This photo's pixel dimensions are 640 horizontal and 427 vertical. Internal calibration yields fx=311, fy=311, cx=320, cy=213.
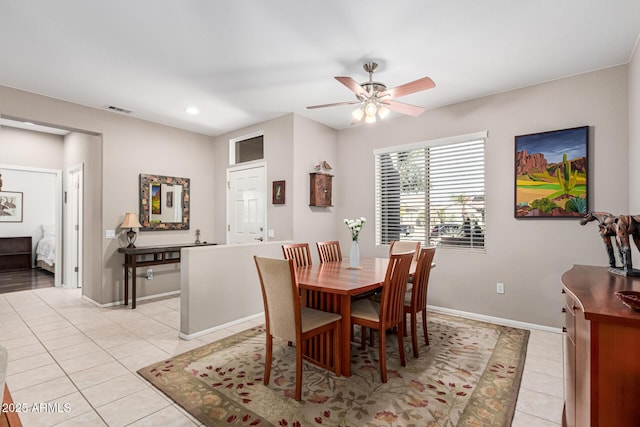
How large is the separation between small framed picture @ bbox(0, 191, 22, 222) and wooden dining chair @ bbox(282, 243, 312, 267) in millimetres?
7826

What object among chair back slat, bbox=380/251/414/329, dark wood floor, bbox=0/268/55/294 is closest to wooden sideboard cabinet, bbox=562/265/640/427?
chair back slat, bbox=380/251/414/329

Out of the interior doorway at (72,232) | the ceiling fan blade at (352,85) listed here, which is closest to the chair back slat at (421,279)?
the ceiling fan blade at (352,85)

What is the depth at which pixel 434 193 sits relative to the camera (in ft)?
13.9

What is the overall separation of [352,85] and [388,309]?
1848 mm

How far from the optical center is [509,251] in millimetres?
3615

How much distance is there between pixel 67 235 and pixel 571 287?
6.95 m

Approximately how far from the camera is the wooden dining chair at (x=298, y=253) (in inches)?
127

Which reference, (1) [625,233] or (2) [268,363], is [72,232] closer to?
(2) [268,363]

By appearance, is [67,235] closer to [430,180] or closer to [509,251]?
[430,180]

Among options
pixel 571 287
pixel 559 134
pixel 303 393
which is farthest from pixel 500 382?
pixel 559 134

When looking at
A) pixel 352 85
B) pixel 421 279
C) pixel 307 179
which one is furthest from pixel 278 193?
pixel 421 279

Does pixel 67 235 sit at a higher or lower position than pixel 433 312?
higher

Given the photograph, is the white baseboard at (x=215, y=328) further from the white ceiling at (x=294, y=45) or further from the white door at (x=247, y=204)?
the white ceiling at (x=294, y=45)

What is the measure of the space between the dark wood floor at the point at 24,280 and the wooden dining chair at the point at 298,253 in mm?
5172
